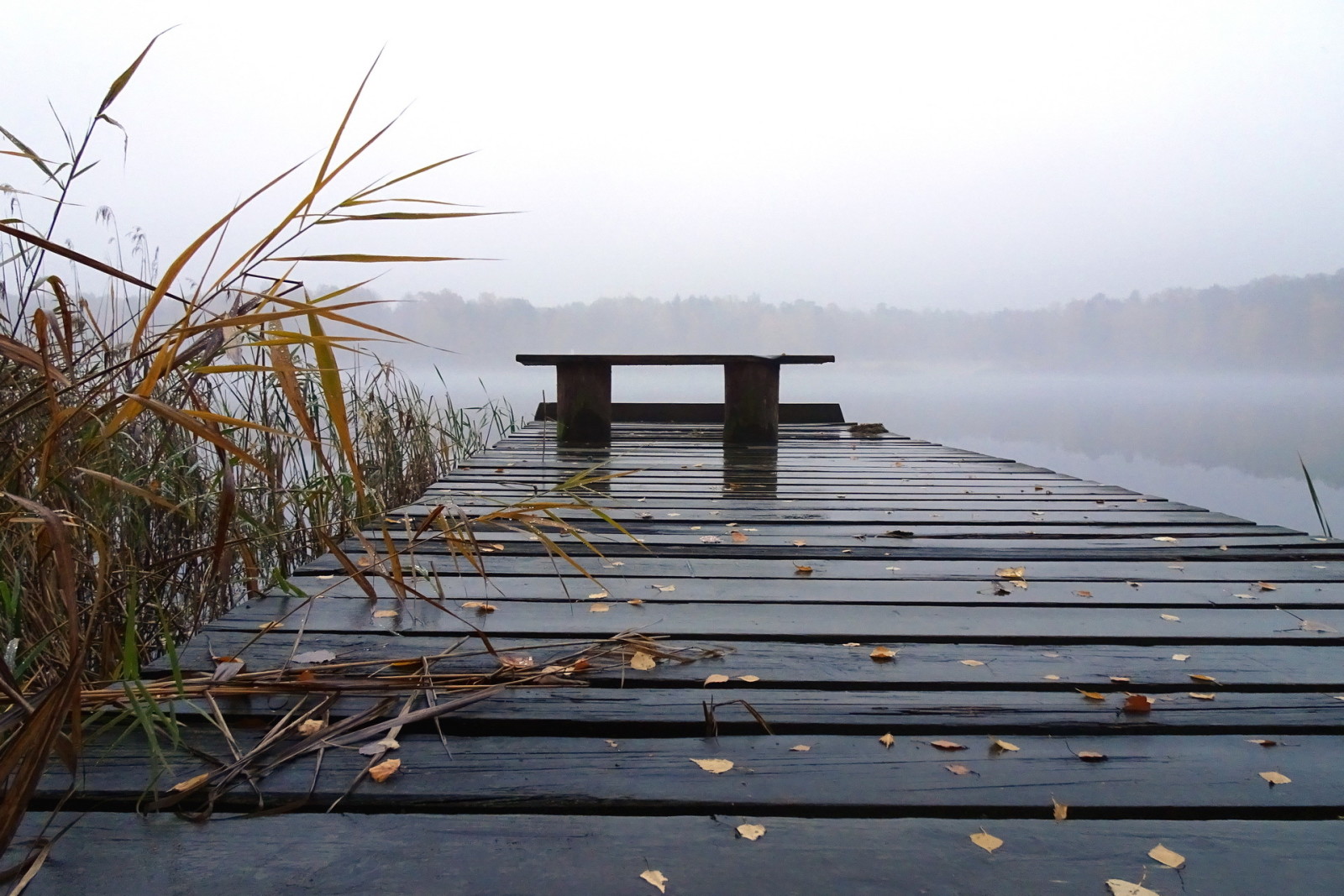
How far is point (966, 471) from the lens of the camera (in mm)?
3934

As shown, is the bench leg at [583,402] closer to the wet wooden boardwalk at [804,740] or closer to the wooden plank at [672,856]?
the wet wooden boardwalk at [804,740]

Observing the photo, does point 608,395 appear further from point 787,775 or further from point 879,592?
point 787,775

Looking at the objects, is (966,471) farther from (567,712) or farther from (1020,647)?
(567,712)

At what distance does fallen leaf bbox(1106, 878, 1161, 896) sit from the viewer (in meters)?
0.76

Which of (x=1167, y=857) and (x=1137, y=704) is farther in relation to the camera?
(x=1137, y=704)

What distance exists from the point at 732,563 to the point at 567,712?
0.97 meters

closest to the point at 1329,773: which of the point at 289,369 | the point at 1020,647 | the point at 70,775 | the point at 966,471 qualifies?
the point at 1020,647

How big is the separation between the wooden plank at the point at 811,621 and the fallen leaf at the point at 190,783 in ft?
1.75

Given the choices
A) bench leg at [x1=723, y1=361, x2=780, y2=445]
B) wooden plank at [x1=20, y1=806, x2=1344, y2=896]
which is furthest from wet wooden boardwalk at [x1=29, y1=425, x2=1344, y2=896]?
bench leg at [x1=723, y1=361, x2=780, y2=445]

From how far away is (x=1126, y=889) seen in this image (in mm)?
771

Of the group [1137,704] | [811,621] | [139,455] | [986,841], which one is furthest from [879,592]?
[139,455]

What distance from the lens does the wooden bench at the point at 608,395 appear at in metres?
5.10

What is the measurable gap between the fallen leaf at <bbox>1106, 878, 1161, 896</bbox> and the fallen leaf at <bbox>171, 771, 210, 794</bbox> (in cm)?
90

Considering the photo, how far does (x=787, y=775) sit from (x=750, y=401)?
421 cm
